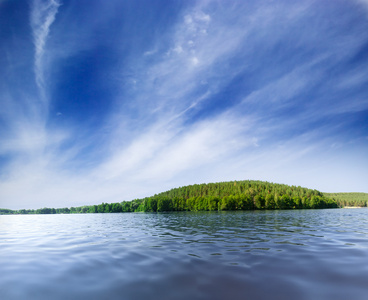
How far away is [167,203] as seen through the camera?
18762 centimetres

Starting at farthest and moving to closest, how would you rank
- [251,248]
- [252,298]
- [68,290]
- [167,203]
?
[167,203]
[251,248]
[68,290]
[252,298]

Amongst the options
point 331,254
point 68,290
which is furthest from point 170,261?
point 331,254

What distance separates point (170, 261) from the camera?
11.7m

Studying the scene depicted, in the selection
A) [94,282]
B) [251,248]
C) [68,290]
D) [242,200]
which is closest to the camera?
[68,290]

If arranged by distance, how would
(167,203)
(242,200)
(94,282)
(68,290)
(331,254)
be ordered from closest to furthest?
(68,290) < (94,282) < (331,254) < (242,200) < (167,203)

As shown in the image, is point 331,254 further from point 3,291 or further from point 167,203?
point 167,203

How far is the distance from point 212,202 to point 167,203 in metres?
42.6

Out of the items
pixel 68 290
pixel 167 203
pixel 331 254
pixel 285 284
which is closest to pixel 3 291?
pixel 68 290

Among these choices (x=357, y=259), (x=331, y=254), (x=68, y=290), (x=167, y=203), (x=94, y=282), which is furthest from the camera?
(x=167, y=203)

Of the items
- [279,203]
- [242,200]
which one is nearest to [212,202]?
[242,200]

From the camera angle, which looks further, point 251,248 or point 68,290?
point 251,248

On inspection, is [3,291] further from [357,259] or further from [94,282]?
[357,259]

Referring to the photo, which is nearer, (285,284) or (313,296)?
(313,296)

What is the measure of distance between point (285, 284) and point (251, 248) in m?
6.35
